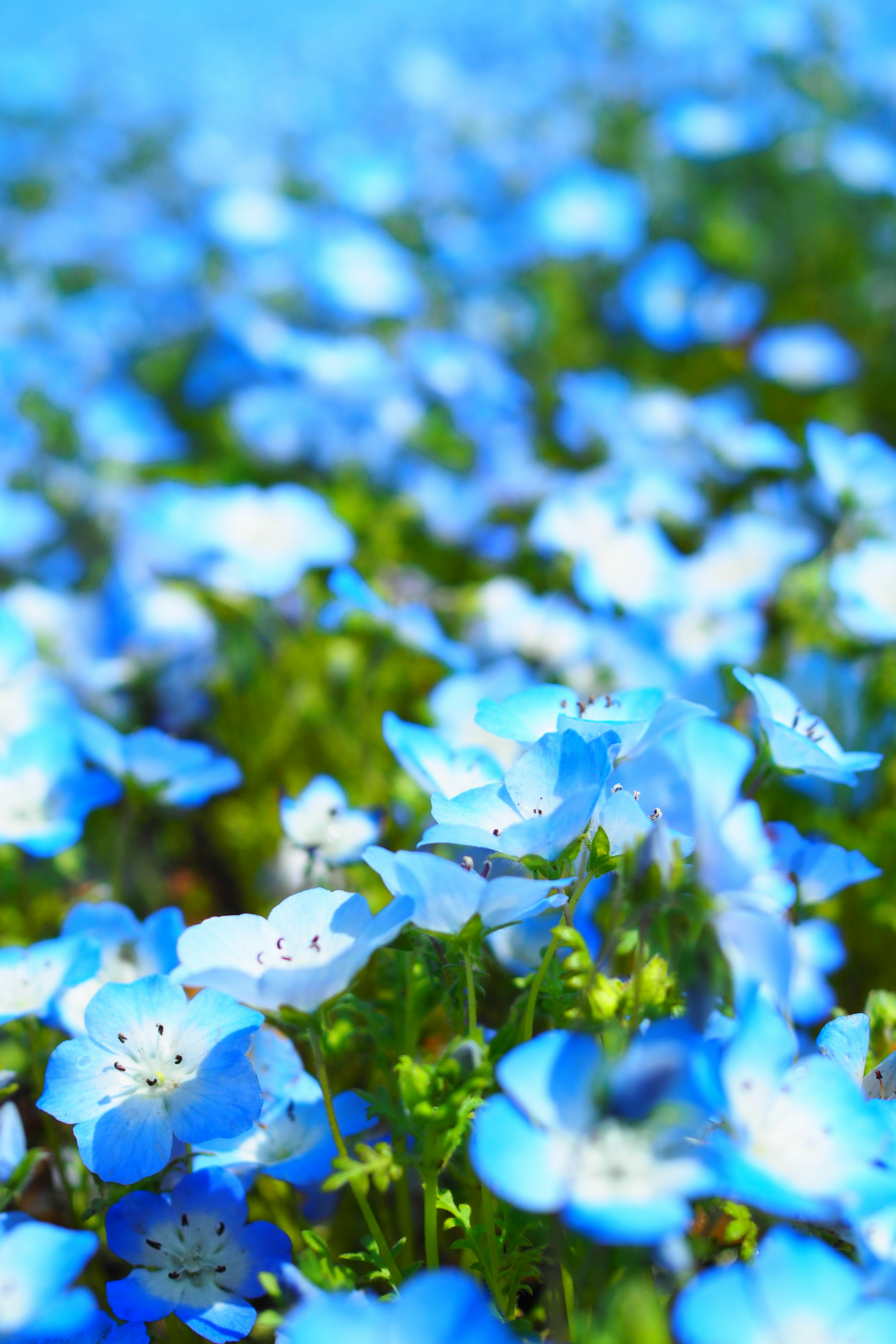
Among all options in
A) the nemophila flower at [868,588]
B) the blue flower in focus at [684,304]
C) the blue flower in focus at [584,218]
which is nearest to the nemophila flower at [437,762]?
the nemophila flower at [868,588]

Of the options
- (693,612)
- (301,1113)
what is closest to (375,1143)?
(301,1113)

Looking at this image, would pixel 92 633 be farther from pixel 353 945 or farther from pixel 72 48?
pixel 72 48

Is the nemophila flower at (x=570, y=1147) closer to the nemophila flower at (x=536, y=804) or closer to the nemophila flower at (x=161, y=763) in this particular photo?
the nemophila flower at (x=536, y=804)

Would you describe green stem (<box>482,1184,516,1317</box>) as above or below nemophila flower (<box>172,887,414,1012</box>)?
below

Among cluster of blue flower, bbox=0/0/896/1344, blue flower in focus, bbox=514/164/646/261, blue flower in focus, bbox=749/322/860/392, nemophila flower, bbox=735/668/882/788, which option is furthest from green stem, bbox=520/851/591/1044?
blue flower in focus, bbox=514/164/646/261

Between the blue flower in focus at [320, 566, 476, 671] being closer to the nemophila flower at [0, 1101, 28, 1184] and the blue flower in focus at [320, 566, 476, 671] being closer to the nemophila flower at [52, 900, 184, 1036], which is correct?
the nemophila flower at [52, 900, 184, 1036]
